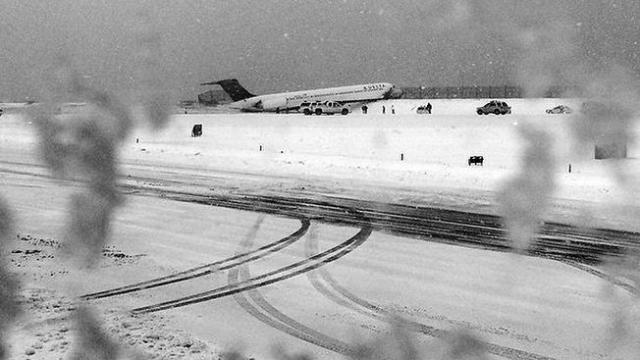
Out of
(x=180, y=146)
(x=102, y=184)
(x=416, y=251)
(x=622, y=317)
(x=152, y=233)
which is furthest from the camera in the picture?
(x=180, y=146)

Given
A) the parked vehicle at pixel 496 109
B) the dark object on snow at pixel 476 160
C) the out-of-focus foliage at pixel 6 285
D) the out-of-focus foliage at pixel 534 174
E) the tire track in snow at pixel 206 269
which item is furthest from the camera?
the parked vehicle at pixel 496 109

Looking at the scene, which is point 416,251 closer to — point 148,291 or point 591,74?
point 148,291

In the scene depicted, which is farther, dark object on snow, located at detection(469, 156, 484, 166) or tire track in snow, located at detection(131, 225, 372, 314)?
dark object on snow, located at detection(469, 156, 484, 166)

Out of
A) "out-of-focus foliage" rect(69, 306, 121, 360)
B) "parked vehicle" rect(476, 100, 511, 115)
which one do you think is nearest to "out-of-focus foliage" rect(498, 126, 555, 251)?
"out-of-focus foliage" rect(69, 306, 121, 360)

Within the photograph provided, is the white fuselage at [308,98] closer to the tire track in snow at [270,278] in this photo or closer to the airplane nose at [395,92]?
the airplane nose at [395,92]

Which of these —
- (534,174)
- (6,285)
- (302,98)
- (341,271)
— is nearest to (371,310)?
(341,271)

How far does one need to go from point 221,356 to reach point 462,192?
16570mm

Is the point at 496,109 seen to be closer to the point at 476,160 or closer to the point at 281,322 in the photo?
the point at 476,160


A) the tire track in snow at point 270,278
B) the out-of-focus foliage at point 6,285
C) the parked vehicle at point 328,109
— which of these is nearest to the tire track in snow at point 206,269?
the tire track in snow at point 270,278

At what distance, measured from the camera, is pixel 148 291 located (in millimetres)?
9516

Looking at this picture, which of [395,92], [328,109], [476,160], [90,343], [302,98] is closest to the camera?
[90,343]

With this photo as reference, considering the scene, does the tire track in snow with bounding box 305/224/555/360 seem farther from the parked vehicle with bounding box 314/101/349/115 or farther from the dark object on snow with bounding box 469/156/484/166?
the parked vehicle with bounding box 314/101/349/115

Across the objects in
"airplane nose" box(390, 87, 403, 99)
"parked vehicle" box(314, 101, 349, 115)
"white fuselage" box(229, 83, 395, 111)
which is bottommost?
"parked vehicle" box(314, 101, 349, 115)

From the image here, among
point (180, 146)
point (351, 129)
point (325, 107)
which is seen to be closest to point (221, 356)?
point (180, 146)
